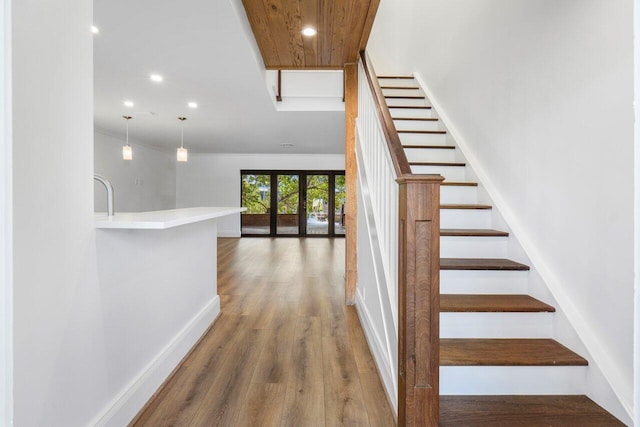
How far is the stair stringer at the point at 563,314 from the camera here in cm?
148

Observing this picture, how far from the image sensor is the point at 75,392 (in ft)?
4.32

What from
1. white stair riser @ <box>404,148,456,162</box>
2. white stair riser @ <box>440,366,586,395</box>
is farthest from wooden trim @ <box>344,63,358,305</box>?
white stair riser @ <box>440,366,586,395</box>

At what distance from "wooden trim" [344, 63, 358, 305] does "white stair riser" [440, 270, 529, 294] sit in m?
1.49

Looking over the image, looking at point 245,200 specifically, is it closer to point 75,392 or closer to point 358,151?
point 358,151

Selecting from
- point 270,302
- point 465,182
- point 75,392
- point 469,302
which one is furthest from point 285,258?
point 75,392

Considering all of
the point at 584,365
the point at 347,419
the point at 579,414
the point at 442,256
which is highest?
the point at 442,256

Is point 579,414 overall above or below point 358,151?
below

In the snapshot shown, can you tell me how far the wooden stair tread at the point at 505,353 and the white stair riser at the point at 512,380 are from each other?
1.0 inches

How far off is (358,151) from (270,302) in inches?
69.3

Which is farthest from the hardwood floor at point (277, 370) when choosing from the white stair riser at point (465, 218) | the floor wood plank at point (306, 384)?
the white stair riser at point (465, 218)

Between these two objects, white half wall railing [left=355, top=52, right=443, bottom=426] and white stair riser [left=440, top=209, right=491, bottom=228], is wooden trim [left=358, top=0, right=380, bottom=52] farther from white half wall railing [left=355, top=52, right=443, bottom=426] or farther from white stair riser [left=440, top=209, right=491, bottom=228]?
white stair riser [left=440, top=209, right=491, bottom=228]

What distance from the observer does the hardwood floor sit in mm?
1740

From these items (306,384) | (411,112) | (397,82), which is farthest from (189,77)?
(306,384)

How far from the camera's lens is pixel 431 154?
3268 millimetres
